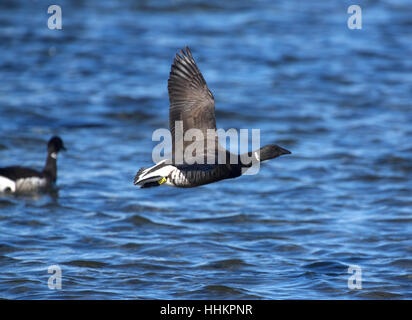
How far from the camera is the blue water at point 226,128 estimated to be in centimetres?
790

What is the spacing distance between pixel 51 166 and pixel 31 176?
0.40 m

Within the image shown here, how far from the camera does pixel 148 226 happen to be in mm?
9188

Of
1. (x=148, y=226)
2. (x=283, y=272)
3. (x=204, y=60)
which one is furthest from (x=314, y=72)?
(x=283, y=272)

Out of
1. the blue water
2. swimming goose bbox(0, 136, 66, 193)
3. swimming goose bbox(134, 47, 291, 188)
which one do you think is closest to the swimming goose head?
swimming goose bbox(0, 136, 66, 193)

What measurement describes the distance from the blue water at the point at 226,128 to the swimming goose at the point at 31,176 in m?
0.16

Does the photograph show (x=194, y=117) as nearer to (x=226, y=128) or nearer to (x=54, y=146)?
(x=54, y=146)

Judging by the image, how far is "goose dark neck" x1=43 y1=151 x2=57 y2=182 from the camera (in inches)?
408

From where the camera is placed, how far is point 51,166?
34.3 ft

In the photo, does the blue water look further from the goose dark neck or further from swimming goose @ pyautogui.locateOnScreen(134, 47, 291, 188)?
swimming goose @ pyautogui.locateOnScreen(134, 47, 291, 188)

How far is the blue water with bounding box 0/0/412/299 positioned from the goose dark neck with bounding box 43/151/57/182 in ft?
0.84

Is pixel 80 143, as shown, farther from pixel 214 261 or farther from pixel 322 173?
pixel 214 261

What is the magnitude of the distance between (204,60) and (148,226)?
681 centimetres
